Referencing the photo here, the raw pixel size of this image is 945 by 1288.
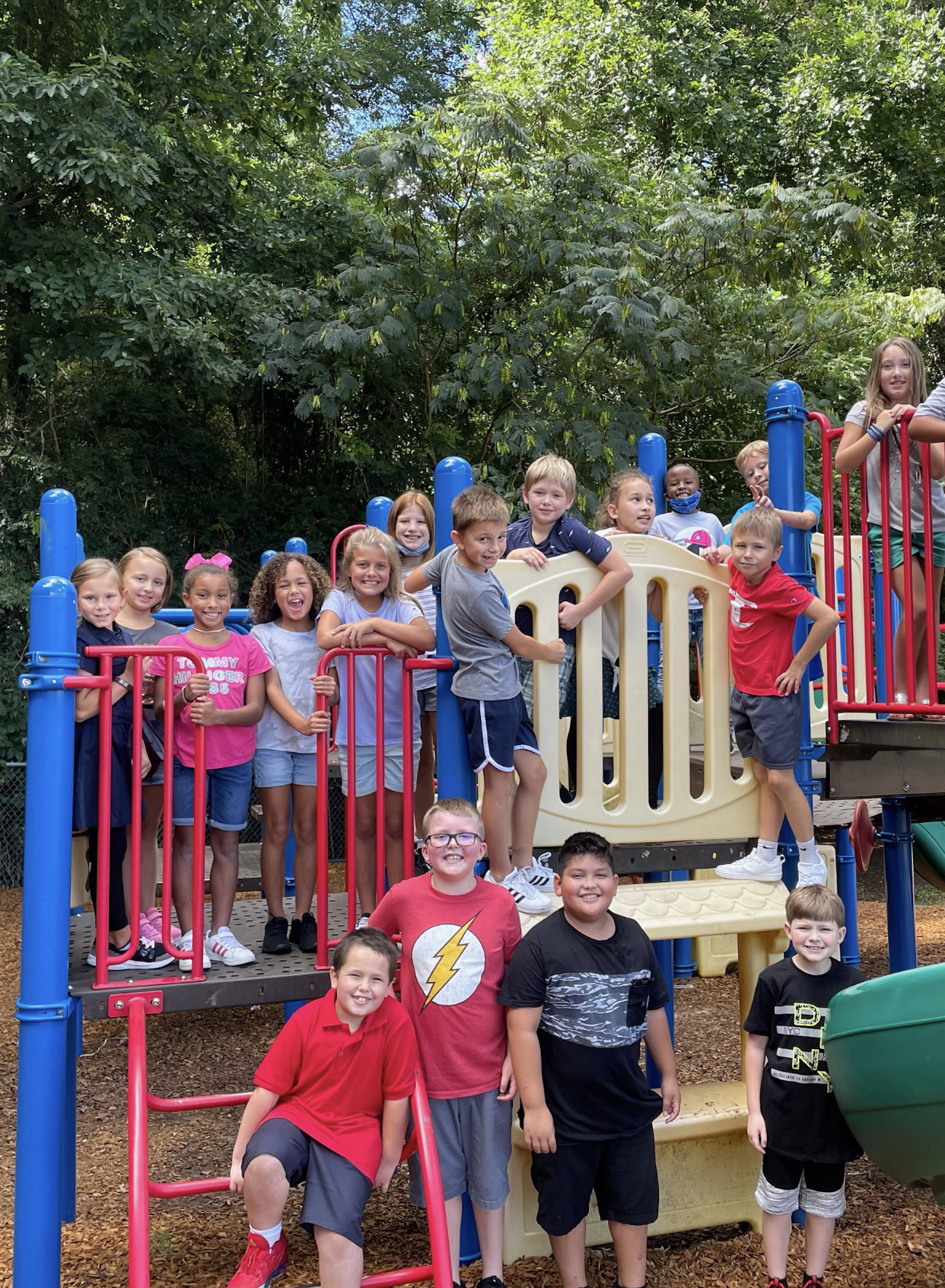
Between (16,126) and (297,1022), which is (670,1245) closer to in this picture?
(297,1022)

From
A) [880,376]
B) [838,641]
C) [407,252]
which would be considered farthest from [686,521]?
[407,252]

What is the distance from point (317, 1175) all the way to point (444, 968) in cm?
61

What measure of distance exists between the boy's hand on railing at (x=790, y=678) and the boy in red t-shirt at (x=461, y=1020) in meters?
1.22

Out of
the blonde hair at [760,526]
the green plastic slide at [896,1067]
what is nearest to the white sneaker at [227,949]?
the green plastic slide at [896,1067]

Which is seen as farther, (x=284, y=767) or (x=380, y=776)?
(x=284, y=767)

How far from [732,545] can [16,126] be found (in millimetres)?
7534

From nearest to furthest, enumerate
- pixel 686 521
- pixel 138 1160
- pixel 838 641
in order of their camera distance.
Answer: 1. pixel 138 1160
2. pixel 686 521
3. pixel 838 641

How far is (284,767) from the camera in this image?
12.8 ft

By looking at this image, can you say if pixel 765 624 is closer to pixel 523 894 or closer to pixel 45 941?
pixel 523 894

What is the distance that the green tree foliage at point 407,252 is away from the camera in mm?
9703

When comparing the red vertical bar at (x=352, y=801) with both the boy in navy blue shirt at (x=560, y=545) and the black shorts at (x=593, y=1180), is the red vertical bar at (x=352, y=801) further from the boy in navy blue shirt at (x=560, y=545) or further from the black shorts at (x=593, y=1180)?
the black shorts at (x=593, y=1180)

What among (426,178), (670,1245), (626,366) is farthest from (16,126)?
(670,1245)

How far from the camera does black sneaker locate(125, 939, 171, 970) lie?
11.0 ft

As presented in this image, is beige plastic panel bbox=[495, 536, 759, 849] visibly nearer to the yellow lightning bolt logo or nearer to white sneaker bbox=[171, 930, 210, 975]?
the yellow lightning bolt logo
